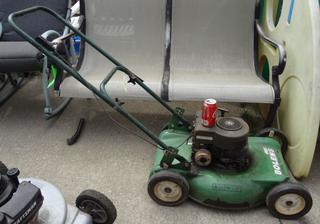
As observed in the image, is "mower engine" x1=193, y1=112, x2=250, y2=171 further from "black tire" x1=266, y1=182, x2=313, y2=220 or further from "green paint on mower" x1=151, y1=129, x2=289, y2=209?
"black tire" x1=266, y1=182, x2=313, y2=220

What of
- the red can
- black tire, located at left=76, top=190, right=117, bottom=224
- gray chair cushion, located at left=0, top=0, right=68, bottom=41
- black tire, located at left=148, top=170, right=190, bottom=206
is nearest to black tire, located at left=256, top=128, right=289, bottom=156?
the red can

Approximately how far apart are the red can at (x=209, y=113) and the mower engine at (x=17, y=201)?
2.58ft

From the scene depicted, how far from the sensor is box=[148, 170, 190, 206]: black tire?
1625 mm

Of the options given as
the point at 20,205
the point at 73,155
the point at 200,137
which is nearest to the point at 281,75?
the point at 200,137

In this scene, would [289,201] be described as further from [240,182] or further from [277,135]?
[277,135]

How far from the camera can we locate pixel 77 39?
2.94 metres

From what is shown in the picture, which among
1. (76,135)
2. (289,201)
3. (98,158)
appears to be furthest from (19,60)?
(289,201)

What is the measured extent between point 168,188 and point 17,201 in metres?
0.78

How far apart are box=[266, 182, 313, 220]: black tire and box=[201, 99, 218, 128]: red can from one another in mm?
417

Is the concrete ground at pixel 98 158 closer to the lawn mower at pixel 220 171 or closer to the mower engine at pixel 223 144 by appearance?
the lawn mower at pixel 220 171

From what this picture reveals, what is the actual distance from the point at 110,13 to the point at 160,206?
4.65 feet

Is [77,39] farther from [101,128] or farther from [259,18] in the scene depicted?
[259,18]

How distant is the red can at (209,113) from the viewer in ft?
5.09

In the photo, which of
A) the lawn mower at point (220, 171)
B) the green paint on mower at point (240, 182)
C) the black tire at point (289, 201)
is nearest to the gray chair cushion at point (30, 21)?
the lawn mower at point (220, 171)
